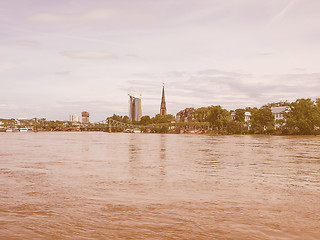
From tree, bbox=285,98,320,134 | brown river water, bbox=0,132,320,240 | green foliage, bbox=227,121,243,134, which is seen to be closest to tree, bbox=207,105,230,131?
green foliage, bbox=227,121,243,134

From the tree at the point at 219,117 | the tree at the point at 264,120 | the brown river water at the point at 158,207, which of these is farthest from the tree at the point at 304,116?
the brown river water at the point at 158,207

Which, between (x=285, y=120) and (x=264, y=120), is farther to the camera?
(x=264, y=120)

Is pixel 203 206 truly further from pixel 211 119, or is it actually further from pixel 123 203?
pixel 211 119

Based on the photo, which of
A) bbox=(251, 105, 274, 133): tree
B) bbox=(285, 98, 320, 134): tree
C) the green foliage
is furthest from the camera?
the green foliage

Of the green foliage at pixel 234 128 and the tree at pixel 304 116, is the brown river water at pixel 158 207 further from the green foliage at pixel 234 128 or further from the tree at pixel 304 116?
the green foliage at pixel 234 128

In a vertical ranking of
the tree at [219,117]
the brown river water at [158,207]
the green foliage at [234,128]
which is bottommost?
the brown river water at [158,207]

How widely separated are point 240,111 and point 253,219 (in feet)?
640

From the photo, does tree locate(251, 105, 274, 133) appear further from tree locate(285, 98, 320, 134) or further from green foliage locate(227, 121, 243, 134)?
green foliage locate(227, 121, 243, 134)

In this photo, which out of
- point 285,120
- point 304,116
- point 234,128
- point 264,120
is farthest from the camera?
point 234,128

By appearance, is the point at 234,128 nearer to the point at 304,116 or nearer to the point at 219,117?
the point at 219,117

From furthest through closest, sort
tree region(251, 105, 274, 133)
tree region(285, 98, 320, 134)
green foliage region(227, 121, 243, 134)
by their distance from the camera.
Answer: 1. green foliage region(227, 121, 243, 134)
2. tree region(251, 105, 274, 133)
3. tree region(285, 98, 320, 134)

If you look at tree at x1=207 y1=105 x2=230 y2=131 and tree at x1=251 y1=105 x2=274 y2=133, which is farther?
tree at x1=207 y1=105 x2=230 y2=131

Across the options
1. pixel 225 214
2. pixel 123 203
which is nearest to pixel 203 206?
pixel 225 214

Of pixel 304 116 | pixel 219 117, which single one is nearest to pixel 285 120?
pixel 304 116
